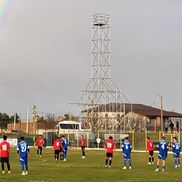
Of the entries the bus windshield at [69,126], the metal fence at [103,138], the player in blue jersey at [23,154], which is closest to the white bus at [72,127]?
the bus windshield at [69,126]

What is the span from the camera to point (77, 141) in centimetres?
8425

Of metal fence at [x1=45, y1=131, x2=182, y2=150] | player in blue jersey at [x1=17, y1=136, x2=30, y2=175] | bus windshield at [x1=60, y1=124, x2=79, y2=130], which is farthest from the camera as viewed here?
bus windshield at [x1=60, y1=124, x2=79, y2=130]

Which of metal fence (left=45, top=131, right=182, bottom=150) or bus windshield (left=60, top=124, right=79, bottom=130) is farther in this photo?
bus windshield (left=60, top=124, right=79, bottom=130)

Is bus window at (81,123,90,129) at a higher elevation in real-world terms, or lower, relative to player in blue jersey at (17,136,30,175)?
higher

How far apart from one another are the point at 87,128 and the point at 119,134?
16.4 m

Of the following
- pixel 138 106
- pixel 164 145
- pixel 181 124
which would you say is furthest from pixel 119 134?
pixel 138 106

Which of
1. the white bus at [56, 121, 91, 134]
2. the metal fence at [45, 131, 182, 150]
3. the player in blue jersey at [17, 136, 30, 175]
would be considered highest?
the white bus at [56, 121, 91, 134]

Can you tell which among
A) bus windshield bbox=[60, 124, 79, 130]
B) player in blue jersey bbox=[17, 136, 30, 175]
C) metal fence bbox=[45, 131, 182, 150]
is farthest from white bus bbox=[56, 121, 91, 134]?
player in blue jersey bbox=[17, 136, 30, 175]

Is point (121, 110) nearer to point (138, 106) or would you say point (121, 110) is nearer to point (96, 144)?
point (96, 144)

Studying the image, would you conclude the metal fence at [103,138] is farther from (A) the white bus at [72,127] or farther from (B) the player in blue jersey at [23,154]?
(B) the player in blue jersey at [23,154]

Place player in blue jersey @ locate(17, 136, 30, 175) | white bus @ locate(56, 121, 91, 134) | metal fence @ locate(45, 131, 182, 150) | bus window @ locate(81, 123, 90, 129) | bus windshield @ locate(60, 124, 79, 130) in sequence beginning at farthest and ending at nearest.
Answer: bus windshield @ locate(60, 124, 79, 130)
bus window @ locate(81, 123, 90, 129)
white bus @ locate(56, 121, 91, 134)
metal fence @ locate(45, 131, 182, 150)
player in blue jersey @ locate(17, 136, 30, 175)

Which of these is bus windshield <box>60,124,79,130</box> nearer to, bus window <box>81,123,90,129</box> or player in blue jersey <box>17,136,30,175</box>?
bus window <box>81,123,90,129</box>

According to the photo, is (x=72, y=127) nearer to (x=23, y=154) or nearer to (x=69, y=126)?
(x=69, y=126)

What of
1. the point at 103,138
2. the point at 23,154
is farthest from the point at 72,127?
the point at 23,154
